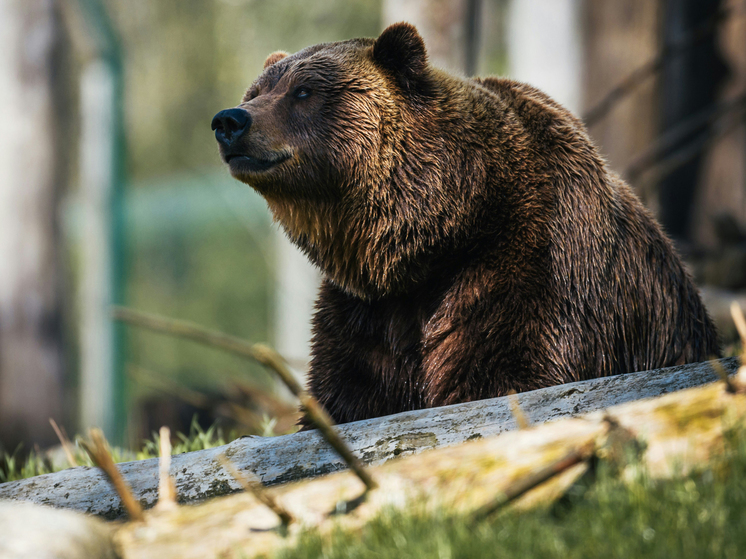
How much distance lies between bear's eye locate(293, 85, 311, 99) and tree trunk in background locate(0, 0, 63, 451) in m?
5.27

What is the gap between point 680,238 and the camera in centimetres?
916

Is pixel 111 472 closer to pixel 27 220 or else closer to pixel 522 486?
pixel 522 486

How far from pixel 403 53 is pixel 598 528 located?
7.75 feet

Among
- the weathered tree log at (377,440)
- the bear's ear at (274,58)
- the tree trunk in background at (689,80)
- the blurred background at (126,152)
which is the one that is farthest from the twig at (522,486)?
the tree trunk in background at (689,80)

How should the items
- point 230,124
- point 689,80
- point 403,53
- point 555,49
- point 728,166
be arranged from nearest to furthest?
1. point 230,124
2. point 403,53
3. point 555,49
4. point 728,166
5. point 689,80

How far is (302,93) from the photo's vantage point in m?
3.51

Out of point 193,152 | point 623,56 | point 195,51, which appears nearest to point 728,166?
point 623,56

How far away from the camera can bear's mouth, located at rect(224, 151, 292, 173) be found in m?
3.38

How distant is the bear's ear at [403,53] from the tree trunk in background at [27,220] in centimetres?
543

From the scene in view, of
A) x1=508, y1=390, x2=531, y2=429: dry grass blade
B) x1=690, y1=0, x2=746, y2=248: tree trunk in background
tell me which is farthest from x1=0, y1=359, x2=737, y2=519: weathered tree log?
x1=690, y1=0, x2=746, y2=248: tree trunk in background

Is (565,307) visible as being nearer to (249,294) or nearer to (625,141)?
(625,141)

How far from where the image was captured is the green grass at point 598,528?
68.5 inches

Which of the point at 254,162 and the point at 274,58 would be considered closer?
the point at 254,162

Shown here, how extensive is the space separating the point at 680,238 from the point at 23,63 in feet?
23.4
